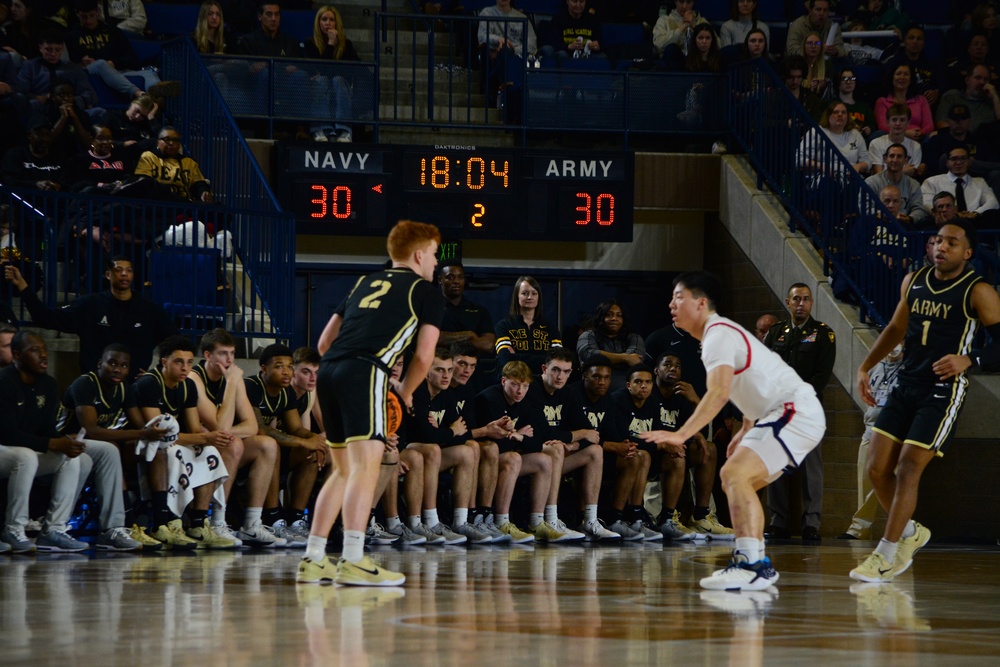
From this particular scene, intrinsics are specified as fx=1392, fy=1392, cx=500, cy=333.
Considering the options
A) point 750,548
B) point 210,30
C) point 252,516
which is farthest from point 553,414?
point 210,30

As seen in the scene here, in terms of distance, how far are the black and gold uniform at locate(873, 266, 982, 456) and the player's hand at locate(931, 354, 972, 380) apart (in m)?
0.13

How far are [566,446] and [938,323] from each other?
440 centimetres

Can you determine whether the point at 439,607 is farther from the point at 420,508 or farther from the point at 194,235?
the point at 194,235

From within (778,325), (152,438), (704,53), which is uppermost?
(704,53)

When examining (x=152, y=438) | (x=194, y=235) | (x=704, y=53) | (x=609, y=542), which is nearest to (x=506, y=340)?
(x=609, y=542)

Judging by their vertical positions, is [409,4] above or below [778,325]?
above

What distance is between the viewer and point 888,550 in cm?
787

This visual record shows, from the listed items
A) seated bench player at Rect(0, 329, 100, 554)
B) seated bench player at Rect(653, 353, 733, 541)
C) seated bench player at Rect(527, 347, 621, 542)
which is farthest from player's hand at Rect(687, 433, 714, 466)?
seated bench player at Rect(0, 329, 100, 554)

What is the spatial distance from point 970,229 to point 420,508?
194 inches

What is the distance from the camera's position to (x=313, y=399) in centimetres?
1122

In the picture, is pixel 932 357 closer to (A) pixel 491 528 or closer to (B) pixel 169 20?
(A) pixel 491 528

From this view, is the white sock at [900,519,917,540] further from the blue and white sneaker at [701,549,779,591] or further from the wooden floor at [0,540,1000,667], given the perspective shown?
the blue and white sneaker at [701,549,779,591]

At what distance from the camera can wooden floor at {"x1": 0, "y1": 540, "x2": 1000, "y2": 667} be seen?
452 cm

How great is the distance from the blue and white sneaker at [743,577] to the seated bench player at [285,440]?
4.40 meters
